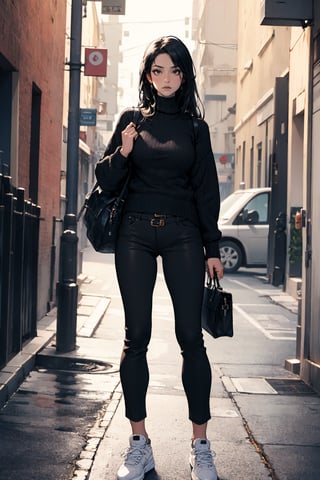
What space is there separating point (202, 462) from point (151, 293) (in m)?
0.80

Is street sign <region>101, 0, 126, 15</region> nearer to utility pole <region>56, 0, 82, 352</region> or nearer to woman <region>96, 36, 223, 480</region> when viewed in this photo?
utility pole <region>56, 0, 82, 352</region>

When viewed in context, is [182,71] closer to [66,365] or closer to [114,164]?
[114,164]

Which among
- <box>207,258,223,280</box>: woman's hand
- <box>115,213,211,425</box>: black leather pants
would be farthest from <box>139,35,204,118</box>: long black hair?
<box>207,258,223,280</box>: woman's hand

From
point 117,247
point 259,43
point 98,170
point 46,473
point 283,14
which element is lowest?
point 46,473

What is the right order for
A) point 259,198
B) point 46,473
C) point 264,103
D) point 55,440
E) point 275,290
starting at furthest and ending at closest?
point 264,103 → point 259,198 → point 275,290 → point 55,440 → point 46,473

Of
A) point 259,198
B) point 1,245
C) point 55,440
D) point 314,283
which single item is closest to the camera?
point 55,440

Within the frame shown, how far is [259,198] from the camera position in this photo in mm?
20094

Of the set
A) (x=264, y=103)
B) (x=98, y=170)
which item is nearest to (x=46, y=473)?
(x=98, y=170)

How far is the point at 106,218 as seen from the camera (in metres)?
4.43

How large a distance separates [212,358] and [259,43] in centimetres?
1716

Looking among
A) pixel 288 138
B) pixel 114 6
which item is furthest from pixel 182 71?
pixel 288 138

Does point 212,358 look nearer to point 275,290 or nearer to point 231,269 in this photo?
point 275,290

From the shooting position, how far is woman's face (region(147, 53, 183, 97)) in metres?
4.35

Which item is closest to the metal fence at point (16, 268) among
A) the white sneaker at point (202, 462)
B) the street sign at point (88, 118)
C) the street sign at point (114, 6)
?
the white sneaker at point (202, 462)
